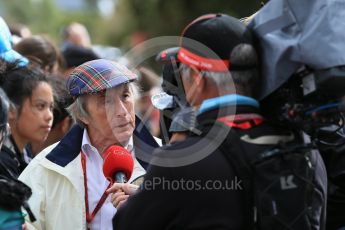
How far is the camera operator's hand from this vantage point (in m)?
4.37

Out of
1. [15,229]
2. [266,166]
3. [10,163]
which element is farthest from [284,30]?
[10,163]

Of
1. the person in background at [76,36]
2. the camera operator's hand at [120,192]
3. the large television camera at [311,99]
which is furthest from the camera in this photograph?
the person in background at [76,36]

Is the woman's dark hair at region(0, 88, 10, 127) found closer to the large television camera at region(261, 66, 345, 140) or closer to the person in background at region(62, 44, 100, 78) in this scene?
the large television camera at region(261, 66, 345, 140)

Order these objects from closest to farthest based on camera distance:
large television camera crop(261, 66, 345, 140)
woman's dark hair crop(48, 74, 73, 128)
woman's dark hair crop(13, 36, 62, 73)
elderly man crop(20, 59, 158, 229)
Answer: large television camera crop(261, 66, 345, 140) < elderly man crop(20, 59, 158, 229) < woman's dark hair crop(48, 74, 73, 128) < woman's dark hair crop(13, 36, 62, 73)

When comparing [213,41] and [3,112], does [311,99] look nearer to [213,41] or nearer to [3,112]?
[213,41]

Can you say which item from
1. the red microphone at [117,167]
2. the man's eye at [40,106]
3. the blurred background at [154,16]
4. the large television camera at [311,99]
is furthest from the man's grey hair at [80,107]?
the blurred background at [154,16]

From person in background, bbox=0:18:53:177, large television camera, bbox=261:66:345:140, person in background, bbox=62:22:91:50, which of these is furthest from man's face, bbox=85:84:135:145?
person in background, bbox=62:22:91:50

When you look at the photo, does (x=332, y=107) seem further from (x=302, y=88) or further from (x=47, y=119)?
(x=47, y=119)

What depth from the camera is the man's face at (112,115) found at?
5.20 metres

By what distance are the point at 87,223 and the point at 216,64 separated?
1619mm

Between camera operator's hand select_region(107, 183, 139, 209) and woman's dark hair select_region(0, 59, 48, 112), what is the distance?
6.60 ft

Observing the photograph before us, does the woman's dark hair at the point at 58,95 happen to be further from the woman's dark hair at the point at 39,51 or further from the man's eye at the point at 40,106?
the woman's dark hair at the point at 39,51

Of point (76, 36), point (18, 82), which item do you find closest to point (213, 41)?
point (18, 82)

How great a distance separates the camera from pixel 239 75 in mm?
3820
